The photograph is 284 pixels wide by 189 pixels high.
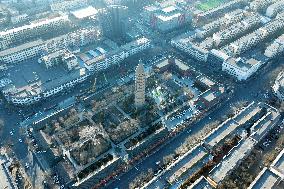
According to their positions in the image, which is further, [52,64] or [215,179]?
[52,64]

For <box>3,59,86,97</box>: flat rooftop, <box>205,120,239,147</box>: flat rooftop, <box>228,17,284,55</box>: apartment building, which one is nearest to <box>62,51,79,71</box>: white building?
<box>3,59,86,97</box>: flat rooftop

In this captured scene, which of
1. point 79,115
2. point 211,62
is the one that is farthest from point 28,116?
point 211,62

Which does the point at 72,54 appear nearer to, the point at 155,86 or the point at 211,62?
the point at 155,86

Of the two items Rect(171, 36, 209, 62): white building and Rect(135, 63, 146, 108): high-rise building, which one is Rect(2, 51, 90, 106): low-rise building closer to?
Rect(135, 63, 146, 108): high-rise building

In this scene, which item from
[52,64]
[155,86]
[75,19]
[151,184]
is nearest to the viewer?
[151,184]

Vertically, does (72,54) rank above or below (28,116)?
above

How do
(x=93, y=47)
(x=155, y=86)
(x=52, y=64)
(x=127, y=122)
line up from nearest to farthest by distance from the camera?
(x=127, y=122) < (x=155, y=86) < (x=52, y=64) < (x=93, y=47)
